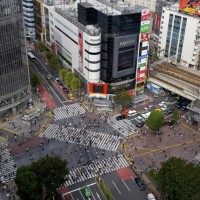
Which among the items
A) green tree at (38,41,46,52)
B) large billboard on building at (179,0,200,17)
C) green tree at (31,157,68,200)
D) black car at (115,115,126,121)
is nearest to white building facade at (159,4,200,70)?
large billboard on building at (179,0,200,17)

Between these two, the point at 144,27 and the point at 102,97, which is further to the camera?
the point at 102,97

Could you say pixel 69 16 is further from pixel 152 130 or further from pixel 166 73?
pixel 152 130

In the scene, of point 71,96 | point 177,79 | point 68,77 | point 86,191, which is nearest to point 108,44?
point 68,77

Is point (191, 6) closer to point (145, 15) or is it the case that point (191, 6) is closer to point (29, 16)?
point (145, 15)

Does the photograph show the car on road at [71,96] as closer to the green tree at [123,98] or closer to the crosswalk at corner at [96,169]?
the green tree at [123,98]

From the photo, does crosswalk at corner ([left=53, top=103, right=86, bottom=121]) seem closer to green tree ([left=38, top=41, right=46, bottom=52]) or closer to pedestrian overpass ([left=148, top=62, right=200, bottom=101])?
pedestrian overpass ([left=148, top=62, right=200, bottom=101])

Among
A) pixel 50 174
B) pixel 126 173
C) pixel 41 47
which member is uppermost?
pixel 50 174

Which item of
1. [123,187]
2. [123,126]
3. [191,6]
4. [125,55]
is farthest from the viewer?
[191,6]

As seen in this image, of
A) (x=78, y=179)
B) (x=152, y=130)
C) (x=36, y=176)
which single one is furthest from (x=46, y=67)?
(x=36, y=176)
